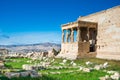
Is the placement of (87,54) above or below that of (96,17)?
below

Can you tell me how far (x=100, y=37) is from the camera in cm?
3334

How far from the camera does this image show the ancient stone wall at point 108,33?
97.0ft

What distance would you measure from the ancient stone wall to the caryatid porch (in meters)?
1.31

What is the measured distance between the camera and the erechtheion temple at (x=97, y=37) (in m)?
30.0

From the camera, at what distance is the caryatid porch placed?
3366cm

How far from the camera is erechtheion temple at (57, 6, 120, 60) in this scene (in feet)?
98.4

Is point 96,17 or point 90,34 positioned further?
point 90,34

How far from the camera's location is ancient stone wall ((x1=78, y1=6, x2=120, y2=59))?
2958cm

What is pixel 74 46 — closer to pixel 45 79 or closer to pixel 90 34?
pixel 90 34

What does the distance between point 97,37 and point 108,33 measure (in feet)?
9.43

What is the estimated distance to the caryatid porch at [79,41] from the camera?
33.7m

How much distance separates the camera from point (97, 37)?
34062mm

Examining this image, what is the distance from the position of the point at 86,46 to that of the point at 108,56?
4.11 m

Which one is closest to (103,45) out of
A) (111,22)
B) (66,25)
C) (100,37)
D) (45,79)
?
(100,37)
